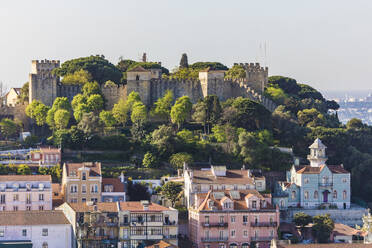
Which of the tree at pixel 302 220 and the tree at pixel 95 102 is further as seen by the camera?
the tree at pixel 95 102

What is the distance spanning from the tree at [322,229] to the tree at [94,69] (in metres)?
33.9

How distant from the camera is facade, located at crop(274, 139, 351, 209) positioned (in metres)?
78.9

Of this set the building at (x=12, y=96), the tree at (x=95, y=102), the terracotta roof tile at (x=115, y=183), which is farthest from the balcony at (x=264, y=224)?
the building at (x=12, y=96)

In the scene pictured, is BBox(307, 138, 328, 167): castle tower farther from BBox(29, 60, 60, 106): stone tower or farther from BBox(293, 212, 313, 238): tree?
BBox(29, 60, 60, 106): stone tower

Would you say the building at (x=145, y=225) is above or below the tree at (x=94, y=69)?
below

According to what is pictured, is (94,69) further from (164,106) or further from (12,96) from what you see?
(164,106)

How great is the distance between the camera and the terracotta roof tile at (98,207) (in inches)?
2611

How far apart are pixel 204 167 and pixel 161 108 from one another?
1067 cm

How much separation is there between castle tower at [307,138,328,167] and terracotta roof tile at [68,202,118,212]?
66.0 ft

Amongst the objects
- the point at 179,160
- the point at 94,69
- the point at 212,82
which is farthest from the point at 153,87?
the point at 179,160

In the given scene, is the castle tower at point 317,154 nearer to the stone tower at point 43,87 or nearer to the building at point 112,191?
the building at point 112,191

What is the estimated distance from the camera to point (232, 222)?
69.3 metres

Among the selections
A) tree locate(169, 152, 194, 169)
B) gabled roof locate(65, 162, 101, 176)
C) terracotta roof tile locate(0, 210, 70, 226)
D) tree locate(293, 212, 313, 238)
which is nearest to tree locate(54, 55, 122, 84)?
tree locate(169, 152, 194, 169)

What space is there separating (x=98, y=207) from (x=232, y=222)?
29.2ft
